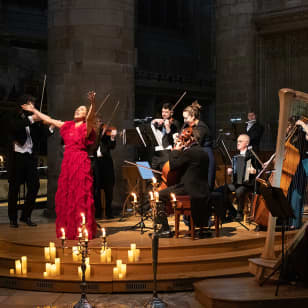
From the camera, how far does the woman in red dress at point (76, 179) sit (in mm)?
7035

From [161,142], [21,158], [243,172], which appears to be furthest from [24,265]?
[243,172]

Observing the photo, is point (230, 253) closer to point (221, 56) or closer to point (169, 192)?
point (169, 192)

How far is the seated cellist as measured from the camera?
23.0 ft

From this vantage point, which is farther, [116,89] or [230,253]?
[116,89]

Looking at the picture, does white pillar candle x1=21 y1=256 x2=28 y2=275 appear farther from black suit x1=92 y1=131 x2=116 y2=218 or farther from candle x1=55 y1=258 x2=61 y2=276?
black suit x1=92 y1=131 x2=116 y2=218

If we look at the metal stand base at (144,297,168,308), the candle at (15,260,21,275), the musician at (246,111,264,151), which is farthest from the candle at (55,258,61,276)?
→ the musician at (246,111,264,151)

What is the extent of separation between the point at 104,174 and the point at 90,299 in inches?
132

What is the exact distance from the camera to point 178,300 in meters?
5.97

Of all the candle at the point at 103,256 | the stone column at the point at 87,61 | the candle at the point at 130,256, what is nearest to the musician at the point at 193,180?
the candle at the point at 130,256

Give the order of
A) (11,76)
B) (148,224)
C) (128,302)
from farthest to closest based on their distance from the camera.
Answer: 1. (11,76)
2. (148,224)
3. (128,302)

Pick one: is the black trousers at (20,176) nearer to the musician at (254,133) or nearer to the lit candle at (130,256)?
the lit candle at (130,256)

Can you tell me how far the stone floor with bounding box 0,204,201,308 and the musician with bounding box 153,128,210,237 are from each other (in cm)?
112

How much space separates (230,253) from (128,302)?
158 cm

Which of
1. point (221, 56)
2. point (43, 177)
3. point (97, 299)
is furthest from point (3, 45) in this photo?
point (97, 299)
